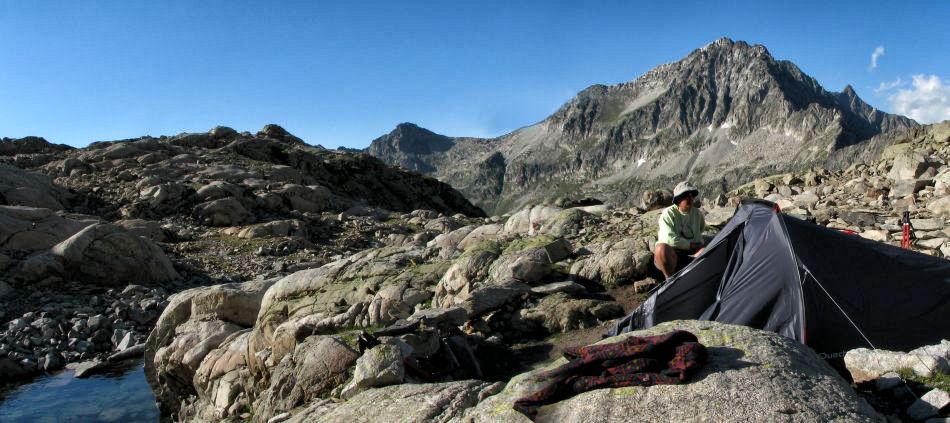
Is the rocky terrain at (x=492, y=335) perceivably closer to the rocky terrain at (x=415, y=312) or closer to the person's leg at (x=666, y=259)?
the rocky terrain at (x=415, y=312)

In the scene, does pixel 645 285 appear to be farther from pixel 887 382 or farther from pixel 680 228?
pixel 887 382

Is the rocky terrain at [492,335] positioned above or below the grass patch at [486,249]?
below

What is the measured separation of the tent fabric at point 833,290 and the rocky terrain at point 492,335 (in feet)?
5.90

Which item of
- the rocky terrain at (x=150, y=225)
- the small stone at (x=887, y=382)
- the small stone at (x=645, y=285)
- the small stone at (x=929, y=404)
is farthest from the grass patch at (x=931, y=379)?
the rocky terrain at (x=150, y=225)

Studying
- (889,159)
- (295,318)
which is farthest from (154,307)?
(889,159)

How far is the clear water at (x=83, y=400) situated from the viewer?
17.2 m

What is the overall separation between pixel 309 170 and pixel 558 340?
6454cm

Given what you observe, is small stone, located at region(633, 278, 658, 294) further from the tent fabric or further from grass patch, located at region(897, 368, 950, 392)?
grass patch, located at region(897, 368, 950, 392)

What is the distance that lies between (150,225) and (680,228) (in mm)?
38821

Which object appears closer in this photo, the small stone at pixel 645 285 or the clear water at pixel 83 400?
the small stone at pixel 645 285

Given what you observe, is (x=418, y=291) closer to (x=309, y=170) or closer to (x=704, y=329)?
(x=704, y=329)

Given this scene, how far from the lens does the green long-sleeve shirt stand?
12.4 metres

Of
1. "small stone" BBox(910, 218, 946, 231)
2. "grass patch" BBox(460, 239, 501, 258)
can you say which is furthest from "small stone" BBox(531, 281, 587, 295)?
"small stone" BBox(910, 218, 946, 231)

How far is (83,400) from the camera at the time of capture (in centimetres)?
1827
